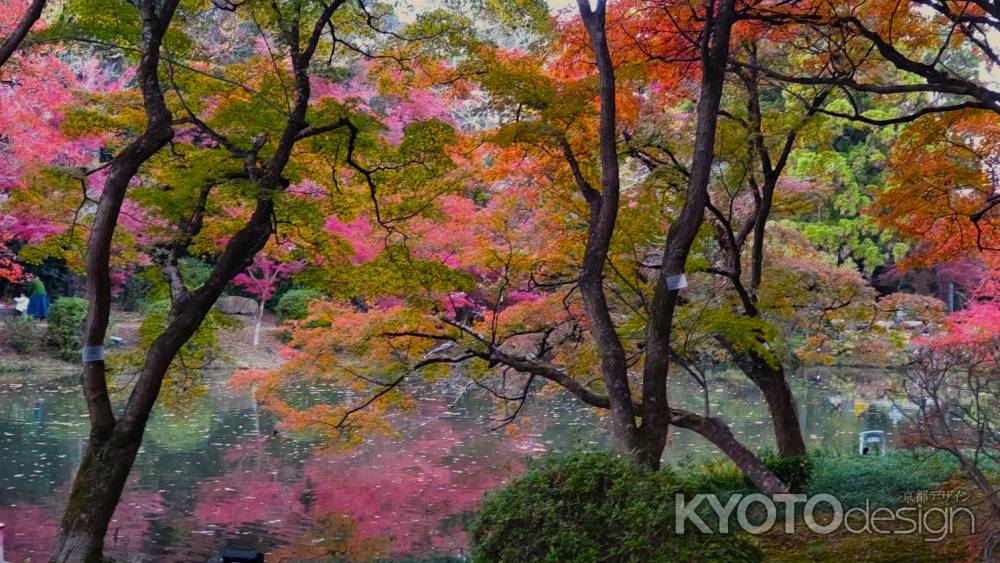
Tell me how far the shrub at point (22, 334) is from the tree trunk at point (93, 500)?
13.8 metres

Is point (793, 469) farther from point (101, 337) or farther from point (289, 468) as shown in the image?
point (289, 468)

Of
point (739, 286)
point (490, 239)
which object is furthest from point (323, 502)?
point (739, 286)

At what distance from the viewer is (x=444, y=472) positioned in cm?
1088

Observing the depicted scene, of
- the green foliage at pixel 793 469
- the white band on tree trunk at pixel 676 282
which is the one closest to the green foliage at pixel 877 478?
the green foliage at pixel 793 469

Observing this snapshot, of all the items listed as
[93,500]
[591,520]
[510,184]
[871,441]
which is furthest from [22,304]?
[591,520]

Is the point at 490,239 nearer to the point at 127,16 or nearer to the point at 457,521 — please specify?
the point at 457,521

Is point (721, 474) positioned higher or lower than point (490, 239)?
lower

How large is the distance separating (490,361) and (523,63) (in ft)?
7.95

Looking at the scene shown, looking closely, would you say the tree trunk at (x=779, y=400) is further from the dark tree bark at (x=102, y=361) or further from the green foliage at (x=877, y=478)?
the dark tree bark at (x=102, y=361)

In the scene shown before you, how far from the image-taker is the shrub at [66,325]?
1711 cm

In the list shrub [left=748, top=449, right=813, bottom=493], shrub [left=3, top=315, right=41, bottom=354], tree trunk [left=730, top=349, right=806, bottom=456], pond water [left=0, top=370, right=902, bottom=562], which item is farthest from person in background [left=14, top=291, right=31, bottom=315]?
shrub [left=748, top=449, right=813, bottom=493]

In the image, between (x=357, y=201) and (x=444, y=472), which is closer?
(x=357, y=201)

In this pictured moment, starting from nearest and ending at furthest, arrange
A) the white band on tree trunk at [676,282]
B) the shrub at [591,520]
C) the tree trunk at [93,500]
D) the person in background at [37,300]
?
1. the shrub at [591,520]
2. the tree trunk at [93,500]
3. the white band on tree trunk at [676,282]
4. the person in background at [37,300]

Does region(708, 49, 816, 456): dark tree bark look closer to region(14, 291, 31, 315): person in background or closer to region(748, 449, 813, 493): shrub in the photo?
region(748, 449, 813, 493): shrub
